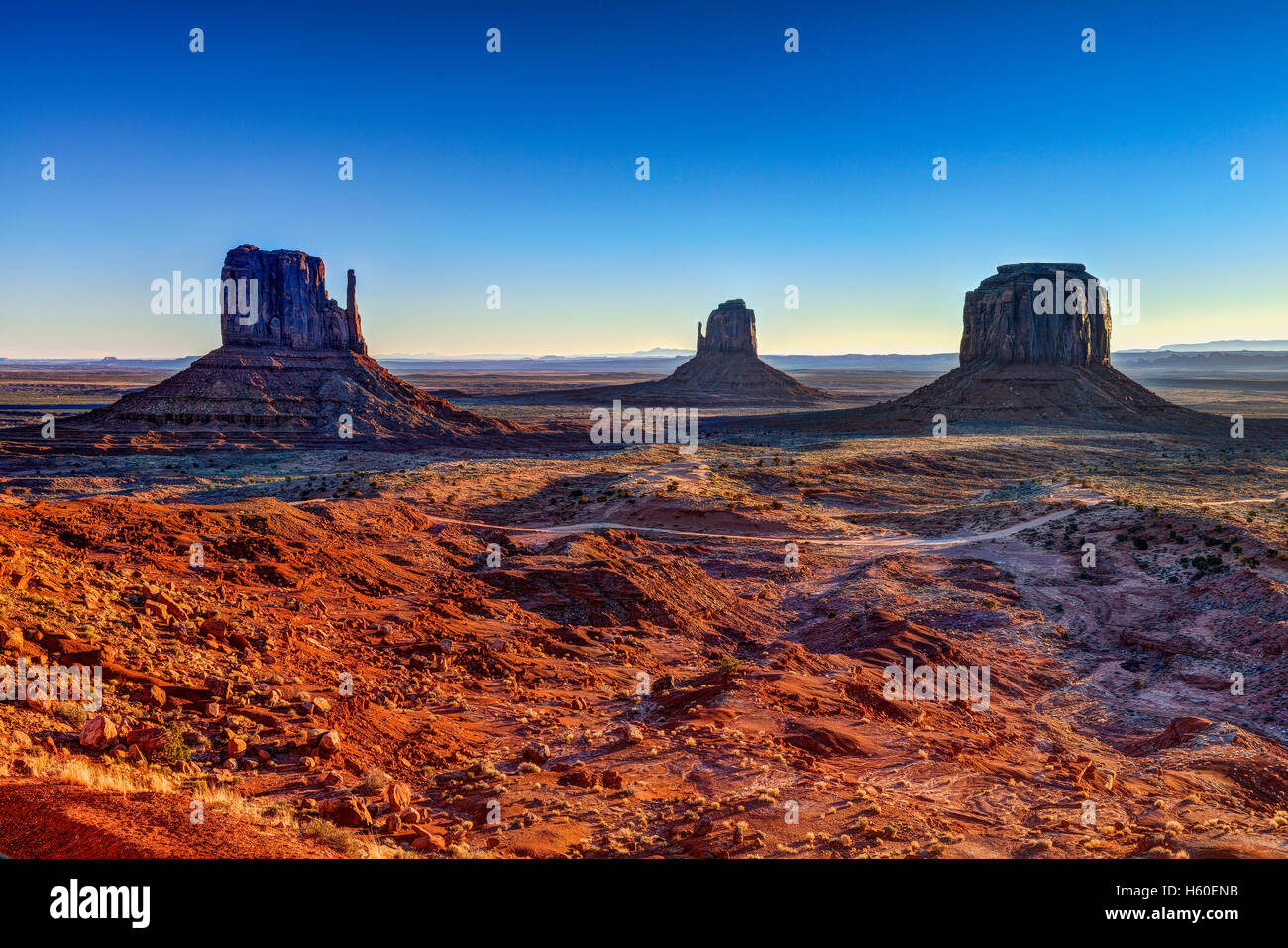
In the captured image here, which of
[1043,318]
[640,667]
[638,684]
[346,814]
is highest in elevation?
[1043,318]

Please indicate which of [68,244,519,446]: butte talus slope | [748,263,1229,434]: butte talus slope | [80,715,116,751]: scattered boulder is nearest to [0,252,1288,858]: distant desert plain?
[80,715,116,751]: scattered boulder

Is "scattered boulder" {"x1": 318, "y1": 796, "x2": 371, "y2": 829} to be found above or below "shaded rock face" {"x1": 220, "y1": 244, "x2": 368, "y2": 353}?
below

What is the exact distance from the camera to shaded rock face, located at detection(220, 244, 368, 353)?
8956 centimetres

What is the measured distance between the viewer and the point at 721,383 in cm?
16912

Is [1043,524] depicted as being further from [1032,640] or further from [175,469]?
[175,469]

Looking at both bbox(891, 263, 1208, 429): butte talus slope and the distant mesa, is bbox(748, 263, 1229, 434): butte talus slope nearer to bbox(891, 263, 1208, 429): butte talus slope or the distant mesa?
bbox(891, 263, 1208, 429): butte talus slope

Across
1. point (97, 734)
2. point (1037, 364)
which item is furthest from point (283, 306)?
point (1037, 364)

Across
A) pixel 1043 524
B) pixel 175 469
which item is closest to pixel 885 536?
pixel 1043 524

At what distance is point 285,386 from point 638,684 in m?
77.2

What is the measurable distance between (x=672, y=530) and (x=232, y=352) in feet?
234

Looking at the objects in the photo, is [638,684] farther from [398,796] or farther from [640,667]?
[398,796]

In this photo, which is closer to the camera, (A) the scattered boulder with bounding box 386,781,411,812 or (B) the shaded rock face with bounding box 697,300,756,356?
(A) the scattered boulder with bounding box 386,781,411,812

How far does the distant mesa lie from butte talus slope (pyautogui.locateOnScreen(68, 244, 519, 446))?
5871cm
